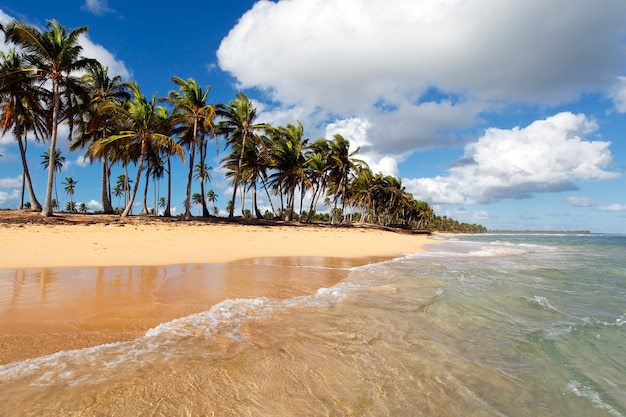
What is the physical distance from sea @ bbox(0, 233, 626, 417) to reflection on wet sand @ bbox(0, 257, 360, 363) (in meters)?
0.38

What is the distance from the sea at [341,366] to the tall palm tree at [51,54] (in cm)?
1864

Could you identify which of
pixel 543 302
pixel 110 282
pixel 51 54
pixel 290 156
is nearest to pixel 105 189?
pixel 51 54

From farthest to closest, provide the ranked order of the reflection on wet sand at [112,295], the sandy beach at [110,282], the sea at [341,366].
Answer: the sandy beach at [110,282], the reflection on wet sand at [112,295], the sea at [341,366]

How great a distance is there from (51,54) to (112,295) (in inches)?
771

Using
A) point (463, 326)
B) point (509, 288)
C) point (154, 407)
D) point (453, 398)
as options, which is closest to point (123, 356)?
point (154, 407)

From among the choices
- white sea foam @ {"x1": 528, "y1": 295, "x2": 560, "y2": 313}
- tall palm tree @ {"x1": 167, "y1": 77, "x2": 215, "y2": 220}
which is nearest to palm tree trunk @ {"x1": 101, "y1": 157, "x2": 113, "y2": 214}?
tall palm tree @ {"x1": 167, "y1": 77, "x2": 215, "y2": 220}

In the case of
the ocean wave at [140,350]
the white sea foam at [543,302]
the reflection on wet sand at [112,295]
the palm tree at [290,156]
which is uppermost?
the palm tree at [290,156]

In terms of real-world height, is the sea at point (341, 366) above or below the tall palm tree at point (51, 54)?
below

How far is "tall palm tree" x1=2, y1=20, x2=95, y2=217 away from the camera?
1722 centimetres

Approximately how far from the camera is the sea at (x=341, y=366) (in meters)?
2.46

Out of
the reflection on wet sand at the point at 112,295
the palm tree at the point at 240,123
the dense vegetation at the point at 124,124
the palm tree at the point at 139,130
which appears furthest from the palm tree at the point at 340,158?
the reflection on wet sand at the point at 112,295

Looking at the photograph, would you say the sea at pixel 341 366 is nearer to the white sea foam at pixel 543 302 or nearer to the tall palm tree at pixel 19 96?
Result: the white sea foam at pixel 543 302

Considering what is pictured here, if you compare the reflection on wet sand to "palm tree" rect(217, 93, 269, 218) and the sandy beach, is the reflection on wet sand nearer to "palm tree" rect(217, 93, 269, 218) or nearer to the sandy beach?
the sandy beach

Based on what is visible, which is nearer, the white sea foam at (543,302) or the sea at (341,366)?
the sea at (341,366)
